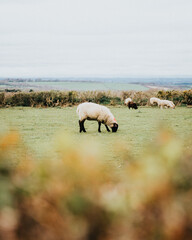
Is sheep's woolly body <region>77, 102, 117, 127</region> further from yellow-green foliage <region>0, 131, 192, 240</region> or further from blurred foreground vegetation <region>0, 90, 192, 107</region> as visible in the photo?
blurred foreground vegetation <region>0, 90, 192, 107</region>

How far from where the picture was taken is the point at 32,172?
5.99 ft

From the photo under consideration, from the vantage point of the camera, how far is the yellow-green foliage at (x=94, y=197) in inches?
57.3

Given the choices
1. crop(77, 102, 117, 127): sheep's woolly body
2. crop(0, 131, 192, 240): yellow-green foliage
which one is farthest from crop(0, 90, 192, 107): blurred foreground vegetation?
crop(0, 131, 192, 240): yellow-green foliage

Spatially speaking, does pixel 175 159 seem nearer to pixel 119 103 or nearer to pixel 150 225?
pixel 150 225

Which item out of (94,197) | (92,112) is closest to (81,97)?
(92,112)

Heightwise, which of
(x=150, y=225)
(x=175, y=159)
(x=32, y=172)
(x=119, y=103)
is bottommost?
(x=119, y=103)

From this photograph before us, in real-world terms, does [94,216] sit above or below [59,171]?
below

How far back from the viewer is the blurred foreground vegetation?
A: 35906mm

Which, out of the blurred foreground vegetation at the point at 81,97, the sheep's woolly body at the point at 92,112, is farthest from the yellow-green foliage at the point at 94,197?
the blurred foreground vegetation at the point at 81,97

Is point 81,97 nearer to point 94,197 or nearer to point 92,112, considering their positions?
point 92,112

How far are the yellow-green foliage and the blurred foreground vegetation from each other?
34290 millimetres

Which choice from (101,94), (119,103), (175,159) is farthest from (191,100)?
(175,159)

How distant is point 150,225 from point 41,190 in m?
0.61

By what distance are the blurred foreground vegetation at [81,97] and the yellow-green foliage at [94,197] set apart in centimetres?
3429
